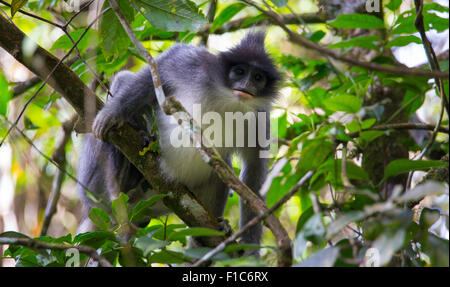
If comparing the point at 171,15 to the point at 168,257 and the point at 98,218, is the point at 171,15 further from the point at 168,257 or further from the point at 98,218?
the point at 168,257

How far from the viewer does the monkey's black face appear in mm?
4727

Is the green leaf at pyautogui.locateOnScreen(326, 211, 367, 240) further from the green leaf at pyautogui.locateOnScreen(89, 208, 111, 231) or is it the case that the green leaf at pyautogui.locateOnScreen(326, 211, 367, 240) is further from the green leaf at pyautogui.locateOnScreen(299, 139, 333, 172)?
the green leaf at pyautogui.locateOnScreen(89, 208, 111, 231)

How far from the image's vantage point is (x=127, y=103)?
4.52 metres

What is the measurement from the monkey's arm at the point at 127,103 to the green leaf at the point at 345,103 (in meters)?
2.13

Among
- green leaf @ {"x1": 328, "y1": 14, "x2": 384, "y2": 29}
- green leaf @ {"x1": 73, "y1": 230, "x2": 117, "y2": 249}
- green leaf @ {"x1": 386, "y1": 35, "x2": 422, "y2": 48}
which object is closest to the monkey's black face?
green leaf @ {"x1": 328, "y1": 14, "x2": 384, "y2": 29}

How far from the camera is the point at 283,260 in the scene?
94.0 inches

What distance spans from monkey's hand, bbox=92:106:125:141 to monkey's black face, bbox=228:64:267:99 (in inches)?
45.8

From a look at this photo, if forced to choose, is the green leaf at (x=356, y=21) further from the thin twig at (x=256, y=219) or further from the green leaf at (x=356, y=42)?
the thin twig at (x=256, y=219)

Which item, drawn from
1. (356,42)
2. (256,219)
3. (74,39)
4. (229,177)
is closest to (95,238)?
(229,177)

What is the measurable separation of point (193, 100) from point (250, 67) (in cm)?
66

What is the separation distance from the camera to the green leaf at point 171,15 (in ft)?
11.4

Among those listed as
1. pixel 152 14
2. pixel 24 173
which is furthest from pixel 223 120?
pixel 24 173
